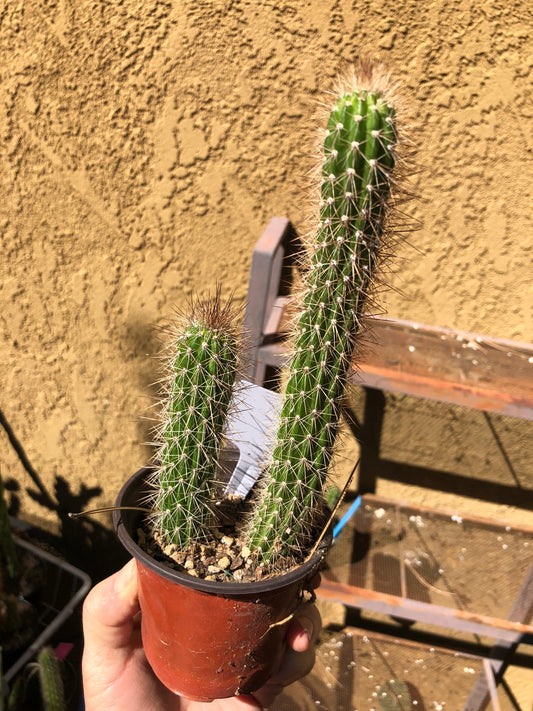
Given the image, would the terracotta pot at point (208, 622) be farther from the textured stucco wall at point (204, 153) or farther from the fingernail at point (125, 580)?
the textured stucco wall at point (204, 153)

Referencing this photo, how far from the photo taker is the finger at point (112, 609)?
99 centimetres

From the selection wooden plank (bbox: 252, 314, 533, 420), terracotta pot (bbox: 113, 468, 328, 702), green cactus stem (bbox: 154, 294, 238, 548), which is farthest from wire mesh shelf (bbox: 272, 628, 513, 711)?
green cactus stem (bbox: 154, 294, 238, 548)

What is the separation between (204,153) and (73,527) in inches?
65.2

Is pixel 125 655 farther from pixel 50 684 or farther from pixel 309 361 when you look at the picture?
pixel 309 361

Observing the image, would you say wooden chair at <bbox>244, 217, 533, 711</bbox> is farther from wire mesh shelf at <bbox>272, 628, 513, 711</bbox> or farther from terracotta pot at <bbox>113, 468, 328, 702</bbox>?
terracotta pot at <bbox>113, 468, 328, 702</bbox>

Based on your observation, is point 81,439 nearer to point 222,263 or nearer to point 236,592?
point 222,263

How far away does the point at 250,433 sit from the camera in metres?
0.97

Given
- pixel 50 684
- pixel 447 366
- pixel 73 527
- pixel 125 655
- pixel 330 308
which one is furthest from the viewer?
pixel 73 527

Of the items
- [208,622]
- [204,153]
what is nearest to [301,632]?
[208,622]

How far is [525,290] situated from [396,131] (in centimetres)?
114

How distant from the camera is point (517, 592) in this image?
173 centimetres

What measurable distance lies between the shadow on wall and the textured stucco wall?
1.74 ft

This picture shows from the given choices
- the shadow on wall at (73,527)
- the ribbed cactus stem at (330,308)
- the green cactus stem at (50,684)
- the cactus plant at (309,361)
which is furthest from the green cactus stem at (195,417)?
the shadow on wall at (73,527)

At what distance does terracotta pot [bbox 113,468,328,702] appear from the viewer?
2.56ft
